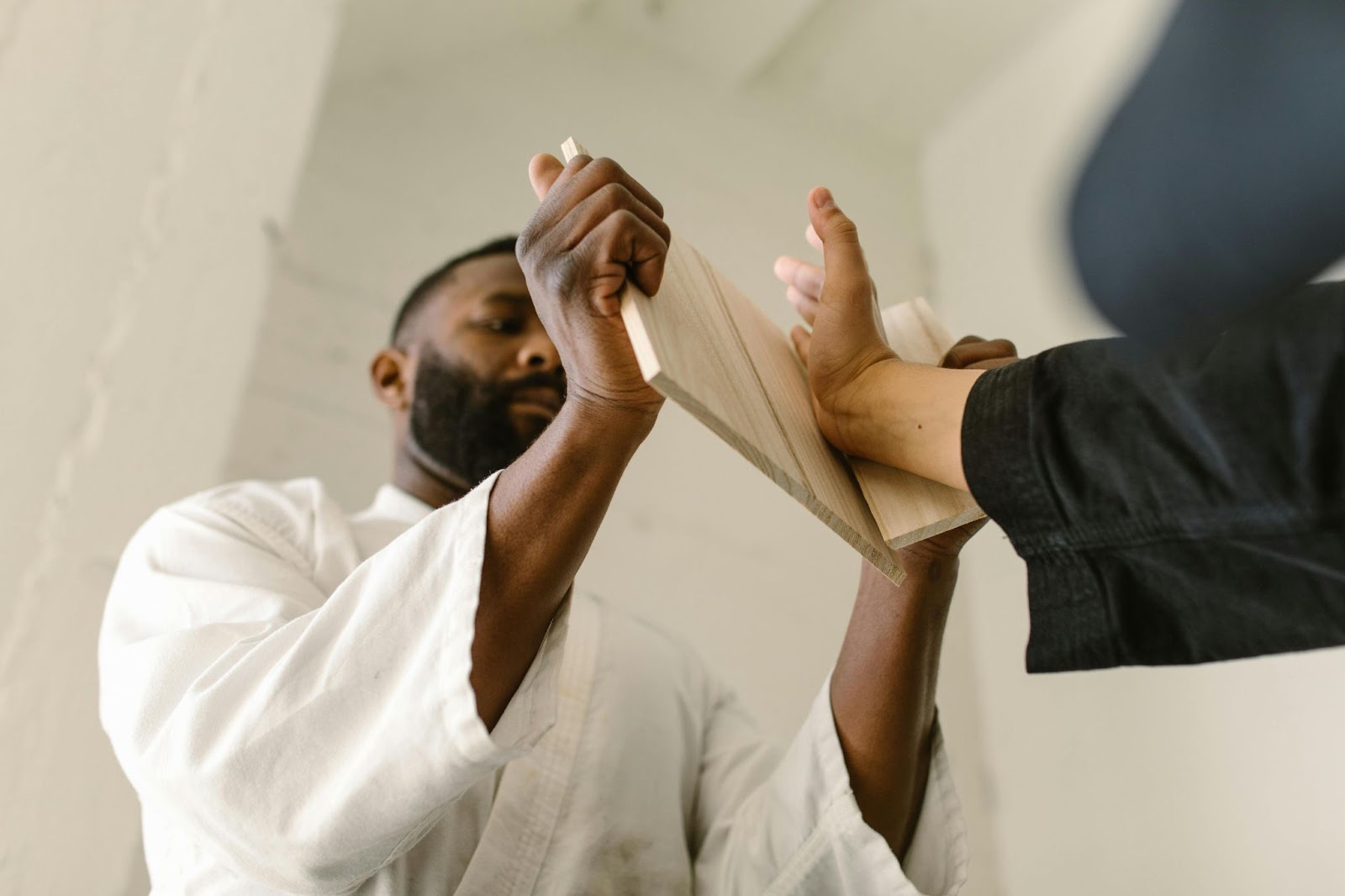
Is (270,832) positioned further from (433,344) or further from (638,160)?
(638,160)

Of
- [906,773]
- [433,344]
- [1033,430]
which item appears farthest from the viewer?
[433,344]

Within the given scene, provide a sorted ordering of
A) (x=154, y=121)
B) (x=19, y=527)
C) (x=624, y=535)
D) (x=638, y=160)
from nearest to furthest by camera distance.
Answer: (x=19, y=527), (x=154, y=121), (x=624, y=535), (x=638, y=160)

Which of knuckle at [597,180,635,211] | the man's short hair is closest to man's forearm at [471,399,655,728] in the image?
knuckle at [597,180,635,211]

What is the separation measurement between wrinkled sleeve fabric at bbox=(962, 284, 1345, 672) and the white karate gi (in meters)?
0.29

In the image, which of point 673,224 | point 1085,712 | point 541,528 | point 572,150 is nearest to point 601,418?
point 541,528

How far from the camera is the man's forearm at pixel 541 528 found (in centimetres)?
61

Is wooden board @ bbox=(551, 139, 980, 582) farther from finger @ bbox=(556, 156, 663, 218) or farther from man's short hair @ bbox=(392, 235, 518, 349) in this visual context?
man's short hair @ bbox=(392, 235, 518, 349)

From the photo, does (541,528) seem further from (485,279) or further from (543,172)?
(485,279)

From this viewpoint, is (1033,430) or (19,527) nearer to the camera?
(1033,430)

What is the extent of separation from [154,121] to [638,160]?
1.02 m

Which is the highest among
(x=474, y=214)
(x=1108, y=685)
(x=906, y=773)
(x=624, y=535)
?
(x=474, y=214)

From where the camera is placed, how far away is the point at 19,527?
0.98 meters

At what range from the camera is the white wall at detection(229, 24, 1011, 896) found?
1.57 m

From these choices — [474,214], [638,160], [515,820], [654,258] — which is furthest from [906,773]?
[638,160]
